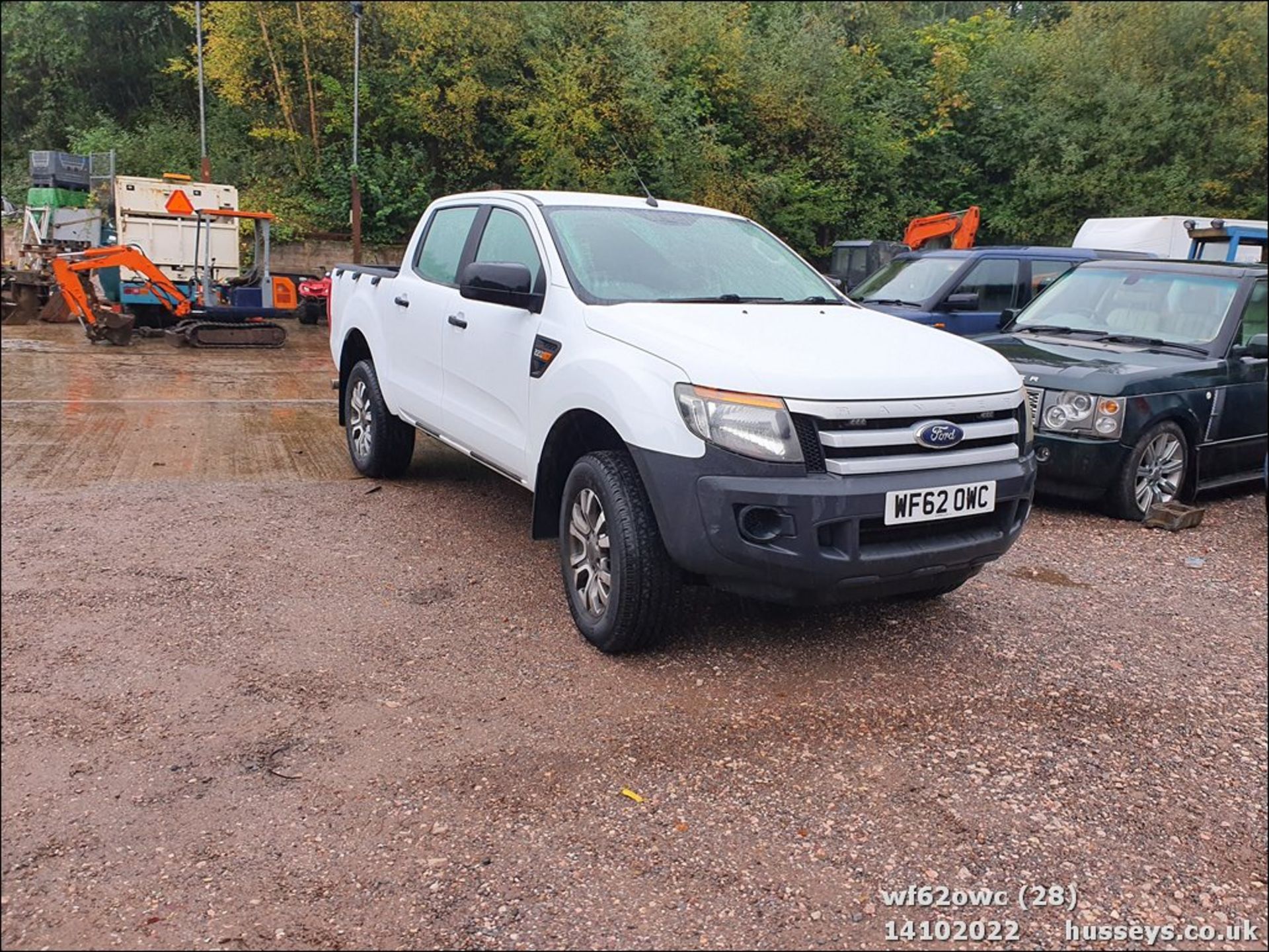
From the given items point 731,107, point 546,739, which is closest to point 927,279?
point 546,739

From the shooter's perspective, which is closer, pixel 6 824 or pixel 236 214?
pixel 6 824

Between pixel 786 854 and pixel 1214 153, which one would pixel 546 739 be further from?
pixel 1214 153

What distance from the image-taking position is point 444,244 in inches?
221

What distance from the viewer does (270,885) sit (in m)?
2.43

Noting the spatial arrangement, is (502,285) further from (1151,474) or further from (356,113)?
(356,113)

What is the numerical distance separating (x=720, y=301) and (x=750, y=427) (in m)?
1.20

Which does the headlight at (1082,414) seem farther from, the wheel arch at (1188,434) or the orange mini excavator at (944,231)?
the orange mini excavator at (944,231)

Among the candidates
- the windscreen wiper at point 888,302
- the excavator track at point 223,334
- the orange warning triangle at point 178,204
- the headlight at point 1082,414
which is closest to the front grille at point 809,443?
the headlight at point 1082,414

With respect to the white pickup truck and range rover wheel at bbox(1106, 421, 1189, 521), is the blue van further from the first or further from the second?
the white pickup truck

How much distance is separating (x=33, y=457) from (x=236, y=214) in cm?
1245

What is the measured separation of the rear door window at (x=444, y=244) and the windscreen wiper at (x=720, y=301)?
1451mm

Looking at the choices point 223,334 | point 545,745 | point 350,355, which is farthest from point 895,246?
point 545,745

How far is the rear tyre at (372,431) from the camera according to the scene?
6070 millimetres

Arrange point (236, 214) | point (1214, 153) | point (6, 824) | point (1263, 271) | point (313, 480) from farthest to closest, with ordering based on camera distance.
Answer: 1. point (1214, 153)
2. point (236, 214)
3. point (1263, 271)
4. point (313, 480)
5. point (6, 824)
